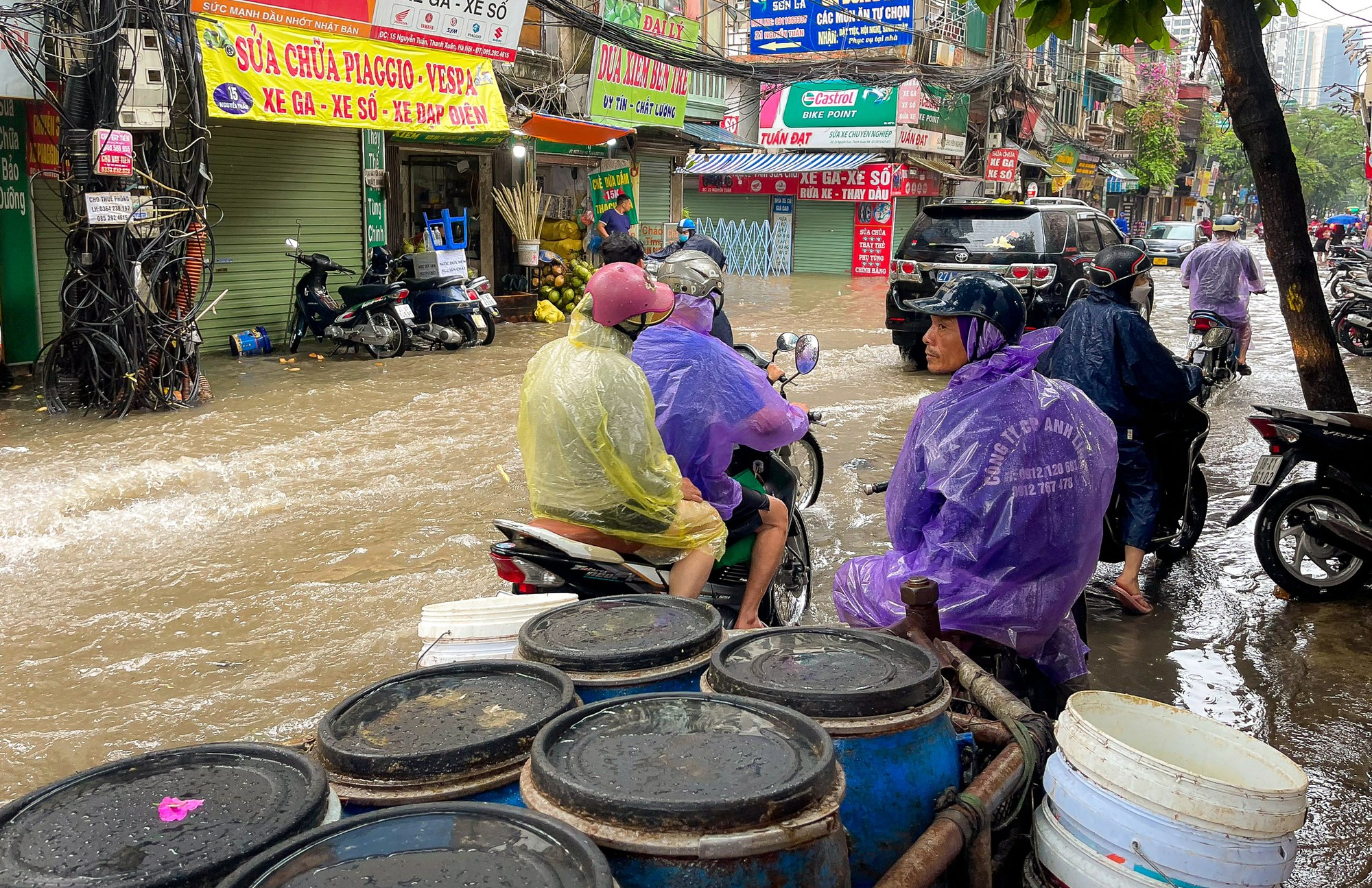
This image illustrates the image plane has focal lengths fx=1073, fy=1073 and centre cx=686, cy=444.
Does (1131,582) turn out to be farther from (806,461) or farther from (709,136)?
(709,136)

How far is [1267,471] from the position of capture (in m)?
5.25

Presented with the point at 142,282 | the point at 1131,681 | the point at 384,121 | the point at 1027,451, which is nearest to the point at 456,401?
the point at 142,282

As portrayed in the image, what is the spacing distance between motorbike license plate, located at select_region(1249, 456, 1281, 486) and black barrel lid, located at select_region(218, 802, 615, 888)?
4.80m

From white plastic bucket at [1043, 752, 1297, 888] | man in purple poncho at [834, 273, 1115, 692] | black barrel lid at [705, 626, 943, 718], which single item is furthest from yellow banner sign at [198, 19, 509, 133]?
white plastic bucket at [1043, 752, 1297, 888]

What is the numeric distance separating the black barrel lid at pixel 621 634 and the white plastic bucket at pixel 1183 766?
786 mm

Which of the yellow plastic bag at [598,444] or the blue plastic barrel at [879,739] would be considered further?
the yellow plastic bag at [598,444]

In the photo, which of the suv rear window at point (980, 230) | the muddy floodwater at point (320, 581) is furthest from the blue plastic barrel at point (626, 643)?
the suv rear window at point (980, 230)

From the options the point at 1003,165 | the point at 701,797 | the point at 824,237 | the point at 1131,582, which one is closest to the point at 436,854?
the point at 701,797

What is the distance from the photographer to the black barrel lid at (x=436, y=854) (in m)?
1.41

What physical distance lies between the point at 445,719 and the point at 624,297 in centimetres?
176

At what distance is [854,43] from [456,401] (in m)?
14.6

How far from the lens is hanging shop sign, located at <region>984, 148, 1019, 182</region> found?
29844mm

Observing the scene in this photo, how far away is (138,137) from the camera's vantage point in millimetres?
8570

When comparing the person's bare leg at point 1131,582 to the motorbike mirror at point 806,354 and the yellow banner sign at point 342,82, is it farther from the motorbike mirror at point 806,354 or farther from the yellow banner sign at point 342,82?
the yellow banner sign at point 342,82
